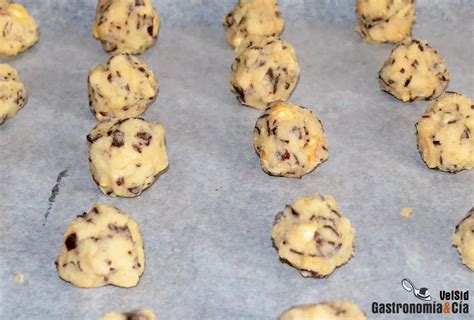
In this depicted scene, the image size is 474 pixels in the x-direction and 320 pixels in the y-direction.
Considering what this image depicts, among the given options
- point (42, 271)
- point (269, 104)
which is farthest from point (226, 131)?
point (42, 271)

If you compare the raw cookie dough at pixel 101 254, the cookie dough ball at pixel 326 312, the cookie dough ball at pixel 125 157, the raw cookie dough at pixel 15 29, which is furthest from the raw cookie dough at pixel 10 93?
the cookie dough ball at pixel 326 312

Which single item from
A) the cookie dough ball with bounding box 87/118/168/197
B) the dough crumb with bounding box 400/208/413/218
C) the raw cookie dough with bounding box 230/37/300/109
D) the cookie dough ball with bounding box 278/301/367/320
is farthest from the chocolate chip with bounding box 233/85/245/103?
the cookie dough ball with bounding box 278/301/367/320

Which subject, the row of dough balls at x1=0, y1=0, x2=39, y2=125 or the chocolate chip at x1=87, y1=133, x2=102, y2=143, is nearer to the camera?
the chocolate chip at x1=87, y1=133, x2=102, y2=143

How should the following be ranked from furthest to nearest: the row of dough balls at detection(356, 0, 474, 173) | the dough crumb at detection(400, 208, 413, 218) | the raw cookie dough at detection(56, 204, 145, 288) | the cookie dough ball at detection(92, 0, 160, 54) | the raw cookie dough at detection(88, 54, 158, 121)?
the cookie dough ball at detection(92, 0, 160, 54) < the raw cookie dough at detection(88, 54, 158, 121) < the row of dough balls at detection(356, 0, 474, 173) < the dough crumb at detection(400, 208, 413, 218) < the raw cookie dough at detection(56, 204, 145, 288)

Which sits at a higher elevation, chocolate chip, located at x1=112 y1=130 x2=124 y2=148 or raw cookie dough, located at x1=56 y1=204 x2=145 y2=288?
chocolate chip, located at x1=112 y1=130 x2=124 y2=148

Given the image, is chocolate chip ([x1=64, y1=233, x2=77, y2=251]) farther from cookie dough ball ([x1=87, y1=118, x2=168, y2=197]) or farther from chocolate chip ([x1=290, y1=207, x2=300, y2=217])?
chocolate chip ([x1=290, y1=207, x2=300, y2=217])

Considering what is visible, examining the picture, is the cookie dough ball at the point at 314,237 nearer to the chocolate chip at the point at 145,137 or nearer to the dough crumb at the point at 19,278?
the chocolate chip at the point at 145,137

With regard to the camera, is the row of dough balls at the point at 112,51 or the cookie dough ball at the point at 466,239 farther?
the row of dough balls at the point at 112,51
